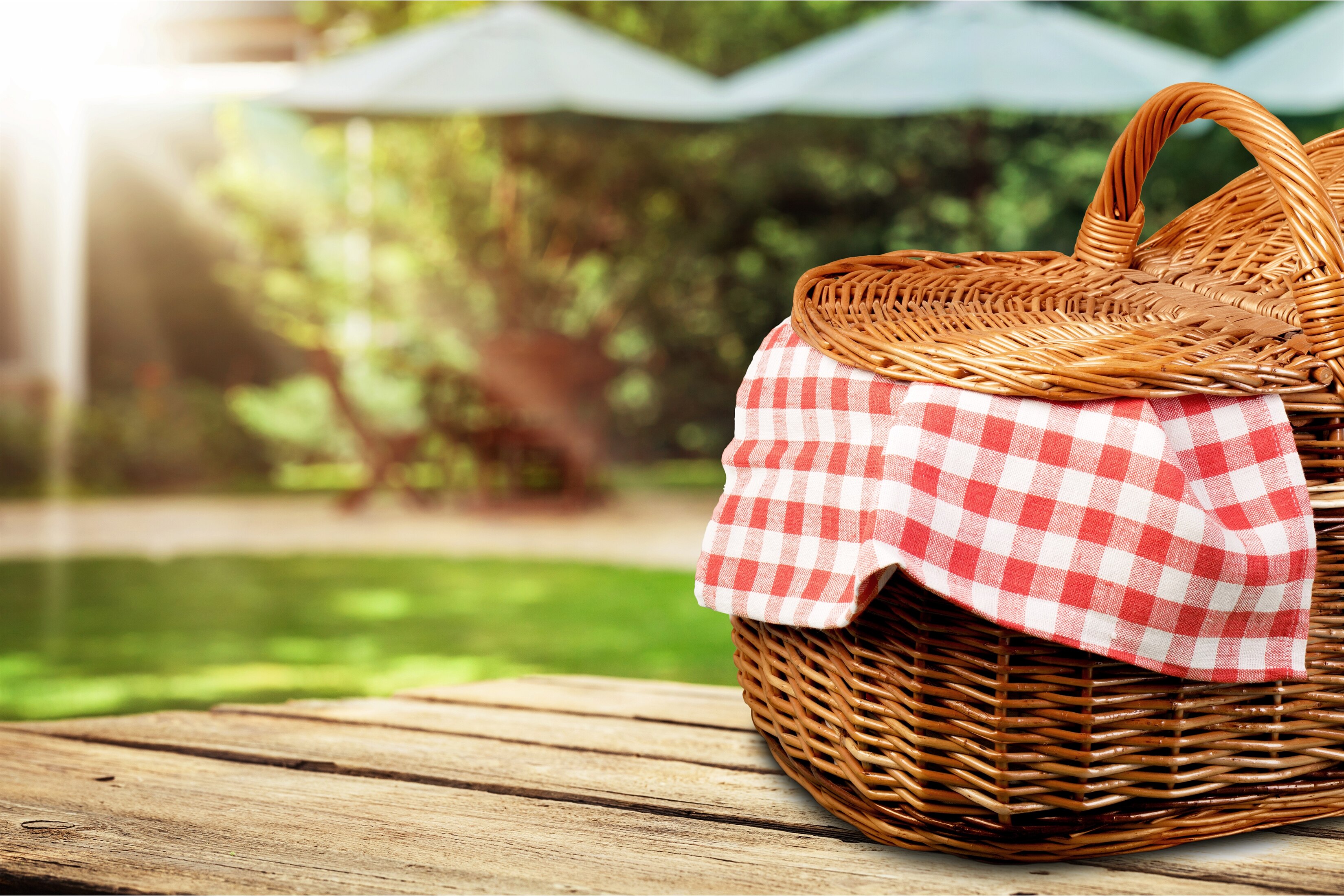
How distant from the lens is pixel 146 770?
1.25 m

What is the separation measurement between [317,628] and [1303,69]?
189 inches

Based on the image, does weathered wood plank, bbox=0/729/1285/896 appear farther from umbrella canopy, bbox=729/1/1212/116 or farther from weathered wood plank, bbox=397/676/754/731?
umbrella canopy, bbox=729/1/1212/116

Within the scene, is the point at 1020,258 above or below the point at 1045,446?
above

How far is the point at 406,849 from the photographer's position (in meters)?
1.01

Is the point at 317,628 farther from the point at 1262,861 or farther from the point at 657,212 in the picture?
the point at 657,212

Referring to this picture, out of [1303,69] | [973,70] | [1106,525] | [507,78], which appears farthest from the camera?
[507,78]

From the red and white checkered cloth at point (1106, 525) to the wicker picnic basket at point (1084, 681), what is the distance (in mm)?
30

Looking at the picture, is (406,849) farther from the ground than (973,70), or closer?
closer

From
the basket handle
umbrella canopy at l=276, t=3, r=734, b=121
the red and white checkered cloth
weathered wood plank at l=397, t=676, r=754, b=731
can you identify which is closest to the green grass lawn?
weathered wood plank at l=397, t=676, r=754, b=731

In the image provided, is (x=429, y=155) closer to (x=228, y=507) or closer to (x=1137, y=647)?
(x=228, y=507)

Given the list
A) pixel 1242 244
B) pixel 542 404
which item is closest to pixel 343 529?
pixel 542 404

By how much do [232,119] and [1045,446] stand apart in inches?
325

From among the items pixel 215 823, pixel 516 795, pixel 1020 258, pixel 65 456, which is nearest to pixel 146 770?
pixel 215 823

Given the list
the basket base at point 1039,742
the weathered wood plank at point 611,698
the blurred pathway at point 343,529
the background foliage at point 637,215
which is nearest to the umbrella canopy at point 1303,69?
the background foliage at point 637,215
